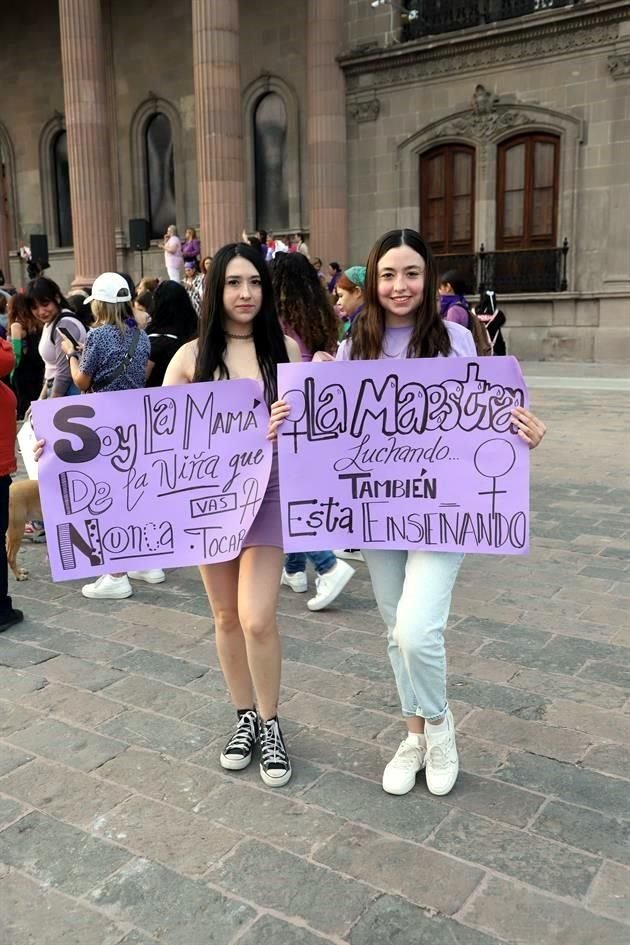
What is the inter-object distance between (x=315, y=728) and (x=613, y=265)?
57.7 ft

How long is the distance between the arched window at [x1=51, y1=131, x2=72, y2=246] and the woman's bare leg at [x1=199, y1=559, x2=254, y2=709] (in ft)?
87.1

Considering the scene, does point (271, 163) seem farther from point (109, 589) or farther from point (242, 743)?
point (242, 743)

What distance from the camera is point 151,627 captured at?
16.1 ft

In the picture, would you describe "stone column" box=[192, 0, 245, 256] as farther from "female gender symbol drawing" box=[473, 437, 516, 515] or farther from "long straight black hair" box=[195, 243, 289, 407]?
"female gender symbol drawing" box=[473, 437, 516, 515]

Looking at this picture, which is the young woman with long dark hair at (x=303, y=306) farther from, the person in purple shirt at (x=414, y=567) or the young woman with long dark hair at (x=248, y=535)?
the person in purple shirt at (x=414, y=567)

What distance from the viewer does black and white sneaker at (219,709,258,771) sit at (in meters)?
3.33

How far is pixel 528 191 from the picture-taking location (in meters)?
20.1

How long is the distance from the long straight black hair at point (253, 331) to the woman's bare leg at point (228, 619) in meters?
0.68

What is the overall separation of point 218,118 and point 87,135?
3647 millimetres

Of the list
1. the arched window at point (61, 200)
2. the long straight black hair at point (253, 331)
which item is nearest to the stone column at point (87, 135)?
the arched window at point (61, 200)

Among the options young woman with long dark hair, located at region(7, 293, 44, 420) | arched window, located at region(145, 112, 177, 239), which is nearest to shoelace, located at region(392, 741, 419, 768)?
young woman with long dark hair, located at region(7, 293, 44, 420)

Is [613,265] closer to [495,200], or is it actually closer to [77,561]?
[495,200]

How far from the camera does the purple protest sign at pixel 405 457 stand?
10.1 feet

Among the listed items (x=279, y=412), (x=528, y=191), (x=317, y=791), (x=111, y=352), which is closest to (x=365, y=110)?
(x=528, y=191)
